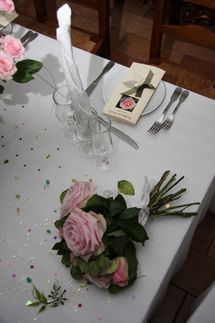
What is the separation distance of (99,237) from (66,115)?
46cm

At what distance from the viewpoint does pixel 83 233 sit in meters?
0.79

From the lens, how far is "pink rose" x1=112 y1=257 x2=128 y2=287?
807mm

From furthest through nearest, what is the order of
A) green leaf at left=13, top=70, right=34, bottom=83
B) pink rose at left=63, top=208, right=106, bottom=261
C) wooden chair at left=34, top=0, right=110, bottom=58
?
wooden chair at left=34, top=0, right=110, bottom=58 → green leaf at left=13, top=70, right=34, bottom=83 → pink rose at left=63, top=208, right=106, bottom=261

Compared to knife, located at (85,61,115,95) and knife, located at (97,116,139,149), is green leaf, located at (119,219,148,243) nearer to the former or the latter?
knife, located at (97,116,139,149)

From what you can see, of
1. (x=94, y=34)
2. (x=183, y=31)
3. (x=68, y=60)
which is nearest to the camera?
(x=68, y=60)

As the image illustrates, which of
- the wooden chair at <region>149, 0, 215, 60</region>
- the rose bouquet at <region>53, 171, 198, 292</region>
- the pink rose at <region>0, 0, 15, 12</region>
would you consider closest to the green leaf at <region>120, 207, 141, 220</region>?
the rose bouquet at <region>53, 171, 198, 292</region>

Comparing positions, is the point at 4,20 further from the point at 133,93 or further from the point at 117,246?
the point at 117,246

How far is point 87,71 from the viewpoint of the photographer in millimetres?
1276

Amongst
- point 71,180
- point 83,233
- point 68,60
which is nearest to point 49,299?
point 83,233

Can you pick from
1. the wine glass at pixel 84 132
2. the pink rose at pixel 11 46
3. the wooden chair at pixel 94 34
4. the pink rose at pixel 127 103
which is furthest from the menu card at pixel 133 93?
the wooden chair at pixel 94 34

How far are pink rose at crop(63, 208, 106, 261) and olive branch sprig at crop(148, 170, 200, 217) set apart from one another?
7.1 inches

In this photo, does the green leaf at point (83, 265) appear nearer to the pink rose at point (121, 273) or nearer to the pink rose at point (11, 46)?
the pink rose at point (121, 273)

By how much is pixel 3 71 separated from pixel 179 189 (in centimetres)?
57

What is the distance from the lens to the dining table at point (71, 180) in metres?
0.85
